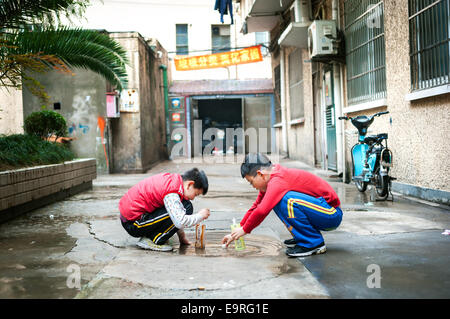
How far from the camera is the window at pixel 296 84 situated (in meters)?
13.6

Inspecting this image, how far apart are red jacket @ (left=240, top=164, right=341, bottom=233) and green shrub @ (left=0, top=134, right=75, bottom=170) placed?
3.81 m

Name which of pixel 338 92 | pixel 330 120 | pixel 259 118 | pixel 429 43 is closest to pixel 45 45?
pixel 429 43

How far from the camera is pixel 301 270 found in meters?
3.24

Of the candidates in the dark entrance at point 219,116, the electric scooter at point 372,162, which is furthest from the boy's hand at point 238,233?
the dark entrance at point 219,116

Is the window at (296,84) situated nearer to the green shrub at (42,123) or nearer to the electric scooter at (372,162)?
the electric scooter at (372,162)

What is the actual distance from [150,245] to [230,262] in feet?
2.75

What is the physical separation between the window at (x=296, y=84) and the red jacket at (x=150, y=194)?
33.5 feet

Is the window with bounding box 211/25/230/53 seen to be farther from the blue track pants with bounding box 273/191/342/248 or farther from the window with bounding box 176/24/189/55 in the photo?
the blue track pants with bounding box 273/191/342/248

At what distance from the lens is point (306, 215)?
11.8ft

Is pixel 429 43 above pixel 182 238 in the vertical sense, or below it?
above

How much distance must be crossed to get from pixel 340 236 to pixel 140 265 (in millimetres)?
2015

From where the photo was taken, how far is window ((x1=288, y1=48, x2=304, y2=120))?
13.6 m

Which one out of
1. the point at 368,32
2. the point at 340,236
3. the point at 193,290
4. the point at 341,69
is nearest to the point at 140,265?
the point at 193,290

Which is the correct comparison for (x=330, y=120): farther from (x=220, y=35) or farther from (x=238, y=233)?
(x=220, y=35)
